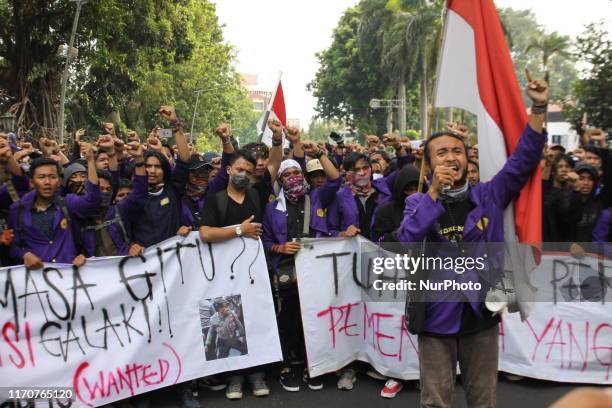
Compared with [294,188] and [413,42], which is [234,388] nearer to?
[294,188]

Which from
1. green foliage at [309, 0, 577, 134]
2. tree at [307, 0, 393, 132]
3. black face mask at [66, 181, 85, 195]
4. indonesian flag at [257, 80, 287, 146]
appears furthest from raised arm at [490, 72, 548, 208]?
tree at [307, 0, 393, 132]

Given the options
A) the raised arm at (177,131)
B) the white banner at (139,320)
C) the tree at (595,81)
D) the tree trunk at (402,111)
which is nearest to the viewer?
the white banner at (139,320)

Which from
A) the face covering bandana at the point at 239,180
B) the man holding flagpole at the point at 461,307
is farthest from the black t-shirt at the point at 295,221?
the man holding flagpole at the point at 461,307

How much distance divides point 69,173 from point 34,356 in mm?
1688

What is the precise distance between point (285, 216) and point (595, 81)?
284 inches

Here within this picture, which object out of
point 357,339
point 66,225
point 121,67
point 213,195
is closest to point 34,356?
point 66,225

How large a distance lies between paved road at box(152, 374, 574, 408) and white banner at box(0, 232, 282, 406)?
0.84ft

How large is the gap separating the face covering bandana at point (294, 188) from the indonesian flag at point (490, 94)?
1.68 m

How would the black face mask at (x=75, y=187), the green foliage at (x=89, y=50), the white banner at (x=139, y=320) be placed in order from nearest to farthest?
the white banner at (x=139, y=320) < the black face mask at (x=75, y=187) < the green foliage at (x=89, y=50)

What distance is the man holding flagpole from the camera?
112 inches

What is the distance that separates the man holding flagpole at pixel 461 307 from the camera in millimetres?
2850

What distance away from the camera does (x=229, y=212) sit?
4633 mm

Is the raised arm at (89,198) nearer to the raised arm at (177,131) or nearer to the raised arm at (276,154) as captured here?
the raised arm at (177,131)

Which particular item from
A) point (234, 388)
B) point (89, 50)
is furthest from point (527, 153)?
point (89, 50)
